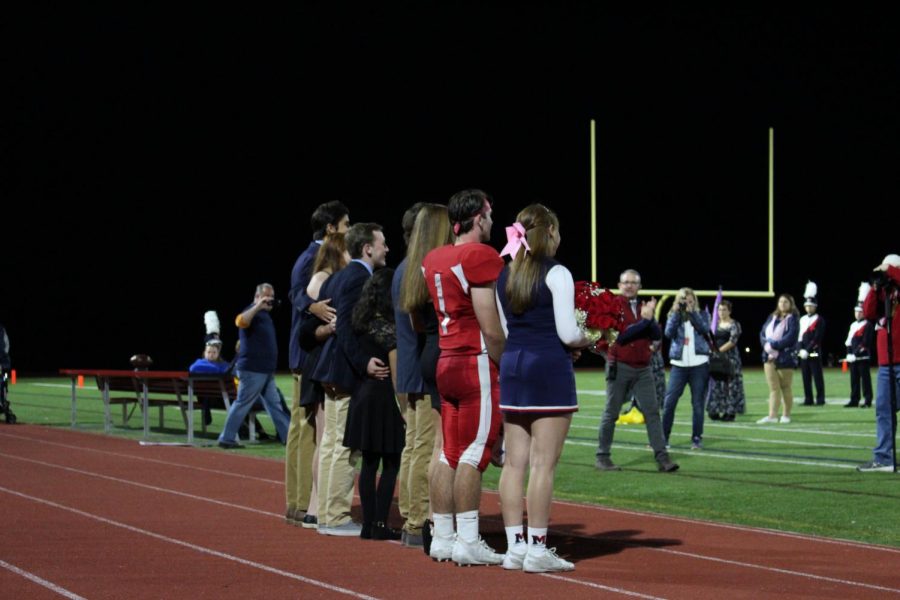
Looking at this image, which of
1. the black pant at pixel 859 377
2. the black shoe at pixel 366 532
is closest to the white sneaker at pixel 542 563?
the black shoe at pixel 366 532

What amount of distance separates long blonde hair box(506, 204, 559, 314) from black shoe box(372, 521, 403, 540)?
2.01m

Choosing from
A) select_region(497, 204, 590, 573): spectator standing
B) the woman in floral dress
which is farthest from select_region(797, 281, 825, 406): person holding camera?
select_region(497, 204, 590, 573): spectator standing

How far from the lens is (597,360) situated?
1759 inches

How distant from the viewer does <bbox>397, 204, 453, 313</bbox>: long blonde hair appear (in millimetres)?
7152

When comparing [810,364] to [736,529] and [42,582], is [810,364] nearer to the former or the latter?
[736,529]

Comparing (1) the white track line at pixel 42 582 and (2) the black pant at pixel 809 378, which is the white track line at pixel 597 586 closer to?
(1) the white track line at pixel 42 582

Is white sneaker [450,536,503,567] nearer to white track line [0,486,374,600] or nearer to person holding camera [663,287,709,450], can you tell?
white track line [0,486,374,600]

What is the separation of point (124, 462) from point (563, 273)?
8.03 metres

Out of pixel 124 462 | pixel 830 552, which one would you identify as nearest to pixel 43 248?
pixel 124 462

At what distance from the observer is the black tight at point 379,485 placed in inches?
315

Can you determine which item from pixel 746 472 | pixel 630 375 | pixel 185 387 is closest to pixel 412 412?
pixel 630 375

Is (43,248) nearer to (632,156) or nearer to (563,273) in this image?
(632,156)

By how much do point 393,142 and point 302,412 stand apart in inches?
1173

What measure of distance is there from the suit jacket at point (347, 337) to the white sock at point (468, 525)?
1.38m
